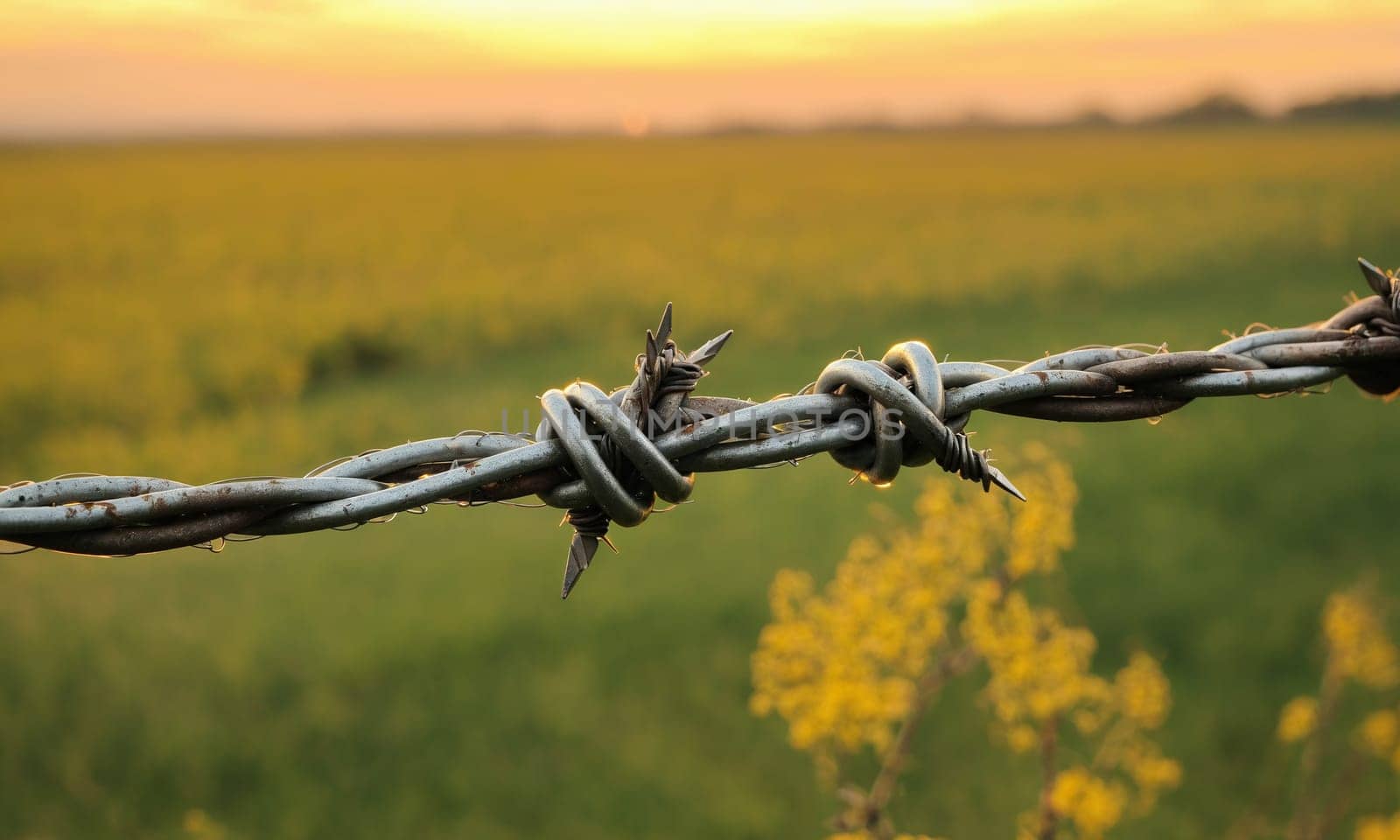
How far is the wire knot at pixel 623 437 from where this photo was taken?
0.94 metres

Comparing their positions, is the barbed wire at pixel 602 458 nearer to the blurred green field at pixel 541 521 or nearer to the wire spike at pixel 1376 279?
the wire spike at pixel 1376 279

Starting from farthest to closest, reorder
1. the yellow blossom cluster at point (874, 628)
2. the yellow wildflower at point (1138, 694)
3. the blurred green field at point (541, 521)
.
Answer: the blurred green field at point (541, 521) → the yellow wildflower at point (1138, 694) → the yellow blossom cluster at point (874, 628)

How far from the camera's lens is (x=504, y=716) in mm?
4328

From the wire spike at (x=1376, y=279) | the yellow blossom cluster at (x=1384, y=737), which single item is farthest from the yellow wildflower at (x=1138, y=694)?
the wire spike at (x=1376, y=279)

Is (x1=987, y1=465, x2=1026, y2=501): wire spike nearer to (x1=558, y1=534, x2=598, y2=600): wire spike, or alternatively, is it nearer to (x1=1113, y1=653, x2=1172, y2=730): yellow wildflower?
(x1=558, y1=534, x2=598, y2=600): wire spike

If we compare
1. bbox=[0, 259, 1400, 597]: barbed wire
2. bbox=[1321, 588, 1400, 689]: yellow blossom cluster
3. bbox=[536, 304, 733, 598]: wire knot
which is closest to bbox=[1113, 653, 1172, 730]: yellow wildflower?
bbox=[1321, 588, 1400, 689]: yellow blossom cluster

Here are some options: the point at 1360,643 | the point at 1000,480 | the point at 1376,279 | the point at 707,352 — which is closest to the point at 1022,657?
the point at 1376,279

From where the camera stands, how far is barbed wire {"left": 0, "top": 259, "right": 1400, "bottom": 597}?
3.05 ft

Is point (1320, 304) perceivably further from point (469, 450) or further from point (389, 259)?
point (469, 450)

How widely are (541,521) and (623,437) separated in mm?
5702

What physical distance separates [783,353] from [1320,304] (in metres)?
7.59

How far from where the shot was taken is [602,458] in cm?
95


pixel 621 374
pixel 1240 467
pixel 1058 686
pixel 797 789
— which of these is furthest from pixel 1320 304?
pixel 1058 686

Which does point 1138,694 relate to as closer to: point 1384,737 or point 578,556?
point 1384,737
